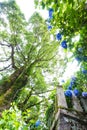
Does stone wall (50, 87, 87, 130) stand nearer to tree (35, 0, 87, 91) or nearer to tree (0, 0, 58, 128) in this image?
tree (35, 0, 87, 91)

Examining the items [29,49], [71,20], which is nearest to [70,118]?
[71,20]

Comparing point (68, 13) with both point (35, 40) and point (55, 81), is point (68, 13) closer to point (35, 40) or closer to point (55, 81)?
Answer: point (35, 40)

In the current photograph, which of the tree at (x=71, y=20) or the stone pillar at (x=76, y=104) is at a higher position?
the tree at (x=71, y=20)

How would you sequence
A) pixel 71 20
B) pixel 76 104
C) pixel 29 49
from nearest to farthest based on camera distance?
pixel 71 20
pixel 76 104
pixel 29 49

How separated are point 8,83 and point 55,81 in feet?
21.3

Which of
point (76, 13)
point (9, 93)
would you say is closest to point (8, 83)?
point (9, 93)

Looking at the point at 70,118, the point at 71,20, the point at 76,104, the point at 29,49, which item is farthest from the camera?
the point at 29,49

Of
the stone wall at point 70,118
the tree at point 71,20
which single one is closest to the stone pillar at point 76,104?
the stone wall at point 70,118

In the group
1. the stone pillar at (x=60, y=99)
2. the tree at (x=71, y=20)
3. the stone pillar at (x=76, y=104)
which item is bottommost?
the stone pillar at (x=76, y=104)

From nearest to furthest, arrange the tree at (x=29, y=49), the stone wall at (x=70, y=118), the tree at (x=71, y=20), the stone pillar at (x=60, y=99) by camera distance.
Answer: the tree at (x=71, y=20) → the stone wall at (x=70, y=118) → the stone pillar at (x=60, y=99) → the tree at (x=29, y=49)

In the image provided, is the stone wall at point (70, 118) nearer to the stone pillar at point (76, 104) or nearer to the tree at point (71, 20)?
the stone pillar at point (76, 104)

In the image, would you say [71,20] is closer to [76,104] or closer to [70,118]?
[70,118]

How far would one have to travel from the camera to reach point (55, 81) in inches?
682

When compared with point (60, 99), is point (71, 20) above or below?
above
